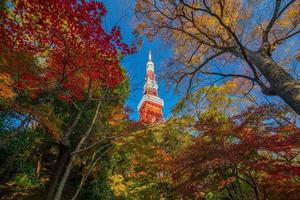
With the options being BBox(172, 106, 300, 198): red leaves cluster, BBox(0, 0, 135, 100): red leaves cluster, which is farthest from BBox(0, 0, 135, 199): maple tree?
BBox(172, 106, 300, 198): red leaves cluster

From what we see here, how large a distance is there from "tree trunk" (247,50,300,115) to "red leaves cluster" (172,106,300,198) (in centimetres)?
254

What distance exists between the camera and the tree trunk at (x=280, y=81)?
10.8ft

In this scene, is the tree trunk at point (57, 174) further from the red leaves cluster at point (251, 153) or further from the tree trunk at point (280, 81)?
the tree trunk at point (280, 81)

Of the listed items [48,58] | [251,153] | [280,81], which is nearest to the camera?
[280,81]

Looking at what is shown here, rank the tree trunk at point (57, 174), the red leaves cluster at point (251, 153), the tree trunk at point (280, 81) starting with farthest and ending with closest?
1. the tree trunk at point (57, 174)
2. the red leaves cluster at point (251, 153)
3. the tree trunk at point (280, 81)

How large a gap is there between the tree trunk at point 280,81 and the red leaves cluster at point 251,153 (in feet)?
8.34

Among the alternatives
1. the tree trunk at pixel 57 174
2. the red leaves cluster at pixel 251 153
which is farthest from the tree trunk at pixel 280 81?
the tree trunk at pixel 57 174

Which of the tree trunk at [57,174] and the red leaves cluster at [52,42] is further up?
the red leaves cluster at [52,42]

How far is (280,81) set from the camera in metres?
3.58

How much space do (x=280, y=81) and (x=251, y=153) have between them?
12.9ft

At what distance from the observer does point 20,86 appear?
755cm

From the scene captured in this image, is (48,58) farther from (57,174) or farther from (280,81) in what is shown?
(280,81)

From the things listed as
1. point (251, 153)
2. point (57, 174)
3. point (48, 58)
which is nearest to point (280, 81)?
point (251, 153)

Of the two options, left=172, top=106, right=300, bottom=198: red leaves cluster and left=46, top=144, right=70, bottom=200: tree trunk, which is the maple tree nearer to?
left=46, top=144, right=70, bottom=200: tree trunk
